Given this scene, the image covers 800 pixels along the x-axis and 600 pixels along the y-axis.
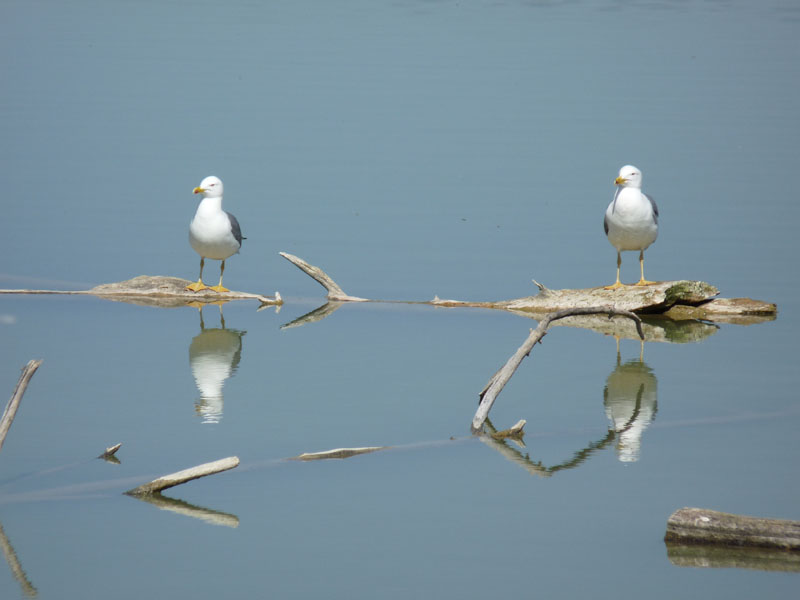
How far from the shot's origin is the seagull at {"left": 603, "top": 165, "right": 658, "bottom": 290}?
1289 cm

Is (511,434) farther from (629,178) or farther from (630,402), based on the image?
(629,178)

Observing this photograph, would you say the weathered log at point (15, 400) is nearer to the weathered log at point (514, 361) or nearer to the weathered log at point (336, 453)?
the weathered log at point (336, 453)

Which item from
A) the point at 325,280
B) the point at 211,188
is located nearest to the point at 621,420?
the point at 325,280

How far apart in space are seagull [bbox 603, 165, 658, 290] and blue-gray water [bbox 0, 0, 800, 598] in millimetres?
817

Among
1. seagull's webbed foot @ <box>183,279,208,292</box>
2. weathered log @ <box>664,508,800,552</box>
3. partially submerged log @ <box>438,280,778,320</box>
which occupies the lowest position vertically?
weathered log @ <box>664,508,800,552</box>

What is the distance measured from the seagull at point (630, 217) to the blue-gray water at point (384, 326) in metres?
0.82

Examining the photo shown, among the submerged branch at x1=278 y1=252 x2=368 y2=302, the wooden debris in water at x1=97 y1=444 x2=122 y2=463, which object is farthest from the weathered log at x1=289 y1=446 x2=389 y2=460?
the submerged branch at x1=278 y1=252 x2=368 y2=302

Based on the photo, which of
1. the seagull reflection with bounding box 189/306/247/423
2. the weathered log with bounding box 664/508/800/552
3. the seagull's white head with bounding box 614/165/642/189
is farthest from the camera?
the seagull's white head with bounding box 614/165/642/189

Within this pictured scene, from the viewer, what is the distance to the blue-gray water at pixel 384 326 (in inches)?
276

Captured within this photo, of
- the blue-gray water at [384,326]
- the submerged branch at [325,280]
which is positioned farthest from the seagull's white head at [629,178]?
the submerged branch at [325,280]

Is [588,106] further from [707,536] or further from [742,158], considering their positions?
[707,536]

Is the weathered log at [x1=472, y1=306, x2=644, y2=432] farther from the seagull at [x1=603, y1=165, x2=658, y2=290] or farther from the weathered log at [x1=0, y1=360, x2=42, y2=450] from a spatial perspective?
the seagull at [x1=603, y1=165, x2=658, y2=290]

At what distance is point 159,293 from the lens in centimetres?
1245

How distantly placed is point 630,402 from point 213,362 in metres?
3.57
